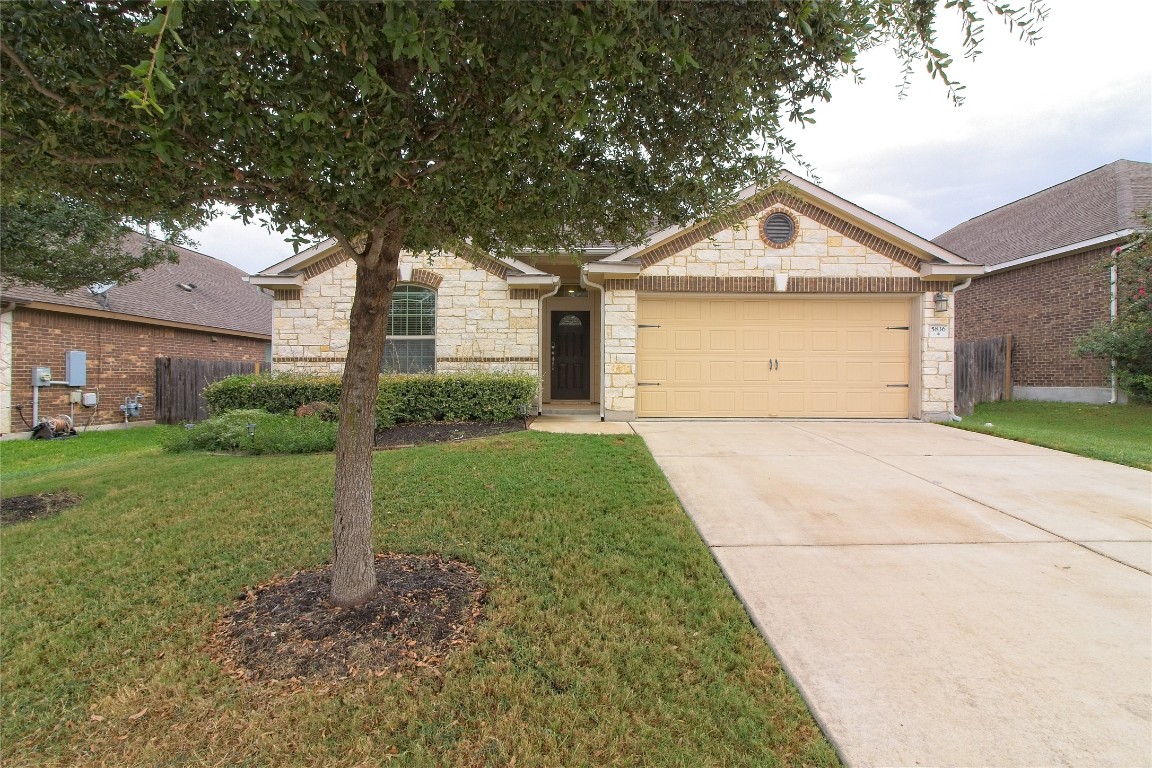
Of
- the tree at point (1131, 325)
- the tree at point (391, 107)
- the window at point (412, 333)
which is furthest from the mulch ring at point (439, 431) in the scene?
the tree at point (1131, 325)

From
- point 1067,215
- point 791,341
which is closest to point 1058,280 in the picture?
point 1067,215

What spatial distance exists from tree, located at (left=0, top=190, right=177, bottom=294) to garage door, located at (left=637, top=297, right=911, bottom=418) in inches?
306

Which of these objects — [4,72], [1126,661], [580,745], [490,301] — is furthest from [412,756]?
[490,301]

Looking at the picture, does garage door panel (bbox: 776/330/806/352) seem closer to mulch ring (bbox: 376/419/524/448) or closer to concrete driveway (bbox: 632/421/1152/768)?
concrete driveway (bbox: 632/421/1152/768)

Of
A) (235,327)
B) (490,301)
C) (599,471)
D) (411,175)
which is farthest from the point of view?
(235,327)

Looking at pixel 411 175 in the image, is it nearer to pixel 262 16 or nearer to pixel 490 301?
pixel 262 16

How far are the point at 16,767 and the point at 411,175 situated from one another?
2783 millimetres

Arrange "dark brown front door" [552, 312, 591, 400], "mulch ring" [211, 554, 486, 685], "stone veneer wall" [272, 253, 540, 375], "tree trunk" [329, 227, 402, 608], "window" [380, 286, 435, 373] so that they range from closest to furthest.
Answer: "mulch ring" [211, 554, 486, 685], "tree trunk" [329, 227, 402, 608], "stone veneer wall" [272, 253, 540, 375], "window" [380, 286, 435, 373], "dark brown front door" [552, 312, 591, 400]

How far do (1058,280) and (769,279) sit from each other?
9496 millimetres

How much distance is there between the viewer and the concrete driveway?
2.12 meters

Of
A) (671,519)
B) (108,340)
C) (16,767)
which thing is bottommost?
(16,767)

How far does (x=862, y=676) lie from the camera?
7.93ft

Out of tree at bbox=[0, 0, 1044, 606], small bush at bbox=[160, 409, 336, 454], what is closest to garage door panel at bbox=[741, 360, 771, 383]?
tree at bbox=[0, 0, 1044, 606]

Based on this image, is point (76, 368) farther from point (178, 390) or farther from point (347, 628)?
point (347, 628)
